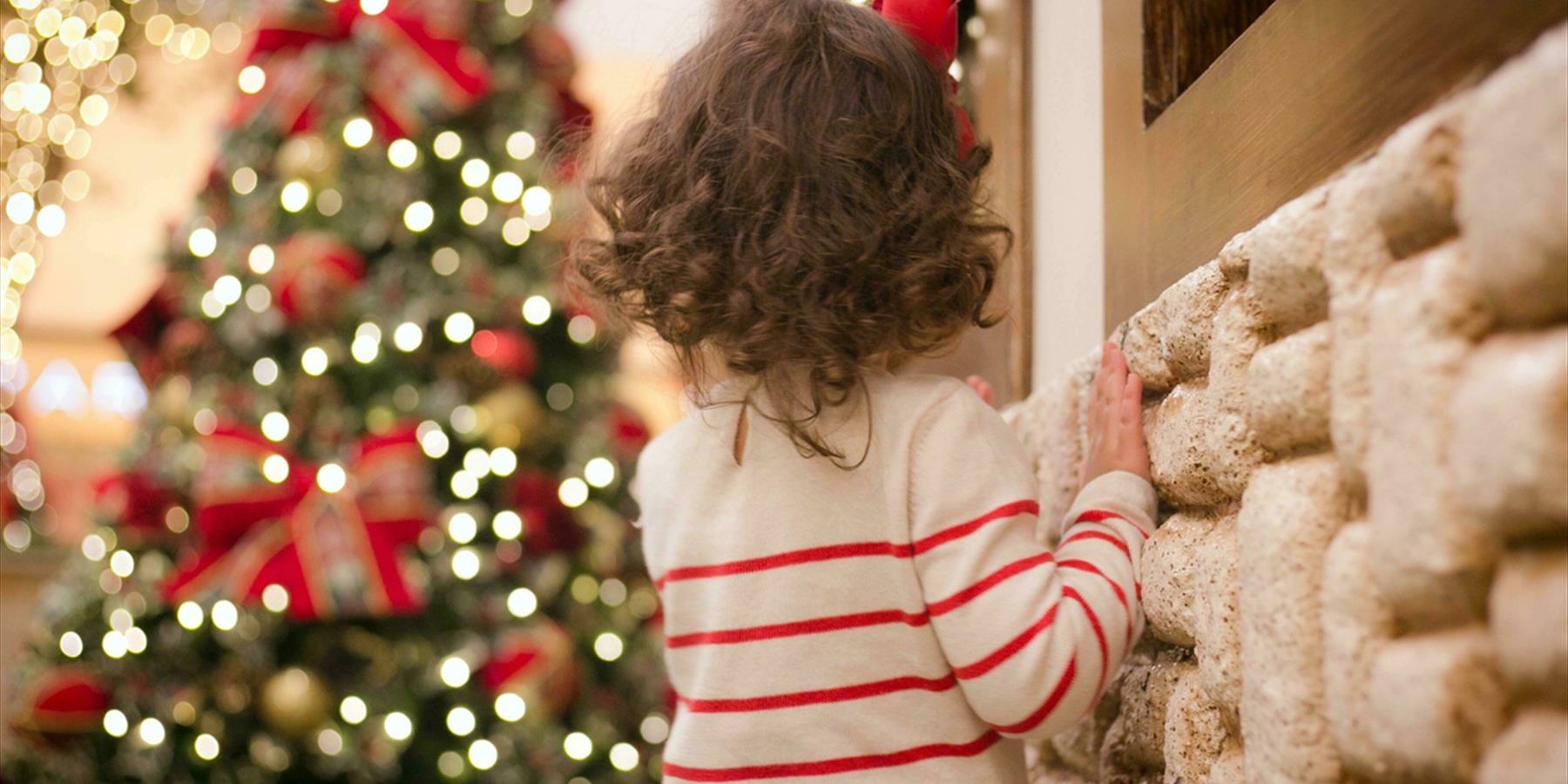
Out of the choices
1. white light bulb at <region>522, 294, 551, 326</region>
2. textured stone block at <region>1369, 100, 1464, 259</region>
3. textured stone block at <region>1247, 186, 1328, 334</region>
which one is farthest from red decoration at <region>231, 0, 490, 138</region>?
textured stone block at <region>1369, 100, 1464, 259</region>

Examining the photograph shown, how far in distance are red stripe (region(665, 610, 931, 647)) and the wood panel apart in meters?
0.32

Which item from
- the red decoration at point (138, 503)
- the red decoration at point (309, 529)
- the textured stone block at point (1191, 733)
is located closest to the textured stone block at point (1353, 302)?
the textured stone block at point (1191, 733)

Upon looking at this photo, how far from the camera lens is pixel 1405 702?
1.62 ft

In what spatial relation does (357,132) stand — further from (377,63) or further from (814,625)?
(814,625)

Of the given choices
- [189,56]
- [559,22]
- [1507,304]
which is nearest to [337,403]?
[559,22]

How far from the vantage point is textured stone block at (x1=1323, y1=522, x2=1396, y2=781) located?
0.53 m

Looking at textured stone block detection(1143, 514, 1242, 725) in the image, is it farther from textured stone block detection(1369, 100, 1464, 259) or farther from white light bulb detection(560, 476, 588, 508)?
white light bulb detection(560, 476, 588, 508)

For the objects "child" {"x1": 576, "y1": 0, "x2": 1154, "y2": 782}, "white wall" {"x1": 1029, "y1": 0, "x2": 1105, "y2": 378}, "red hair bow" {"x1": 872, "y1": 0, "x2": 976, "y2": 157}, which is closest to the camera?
"child" {"x1": 576, "y1": 0, "x2": 1154, "y2": 782}

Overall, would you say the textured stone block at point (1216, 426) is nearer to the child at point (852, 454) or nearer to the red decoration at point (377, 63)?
the child at point (852, 454)

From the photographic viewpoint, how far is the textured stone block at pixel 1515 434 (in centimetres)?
43

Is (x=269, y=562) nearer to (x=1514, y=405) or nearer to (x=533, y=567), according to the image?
(x=533, y=567)

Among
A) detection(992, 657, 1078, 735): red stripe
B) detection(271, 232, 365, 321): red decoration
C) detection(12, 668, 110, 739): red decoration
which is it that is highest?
detection(992, 657, 1078, 735): red stripe

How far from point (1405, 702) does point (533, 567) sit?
1955 mm

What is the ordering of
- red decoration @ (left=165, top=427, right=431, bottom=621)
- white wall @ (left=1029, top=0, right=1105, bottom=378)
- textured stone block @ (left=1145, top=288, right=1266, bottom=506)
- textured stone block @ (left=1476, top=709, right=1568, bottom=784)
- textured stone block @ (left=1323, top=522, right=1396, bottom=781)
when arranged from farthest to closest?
red decoration @ (left=165, top=427, right=431, bottom=621) → white wall @ (left=1029, top=0, right=1105, bottom=378) → textured stone block @ (left=1145, top=288, right=1266, bottom=506) → textured stone block @ (left=1323, top=522, right=1396, bottom=781) → textured stone block @ (left=1476, top=709, right=1568, bottom=784)
